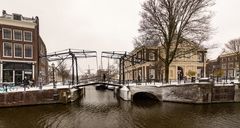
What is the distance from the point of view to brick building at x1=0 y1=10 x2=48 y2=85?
36.6 m

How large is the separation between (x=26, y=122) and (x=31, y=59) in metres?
21.7

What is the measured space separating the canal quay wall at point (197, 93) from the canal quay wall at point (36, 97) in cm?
1014

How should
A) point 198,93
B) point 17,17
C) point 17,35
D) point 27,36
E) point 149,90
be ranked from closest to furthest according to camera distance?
point 198,93
point 149,90
point 17,35
point 17,17
point 27,36

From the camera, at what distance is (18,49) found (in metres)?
38.1

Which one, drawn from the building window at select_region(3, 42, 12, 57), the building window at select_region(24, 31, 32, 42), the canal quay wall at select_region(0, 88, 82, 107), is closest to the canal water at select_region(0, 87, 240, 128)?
the canal quay wall at select_region(0, 88, 82, 107)

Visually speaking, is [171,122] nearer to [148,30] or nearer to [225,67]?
[148,30]

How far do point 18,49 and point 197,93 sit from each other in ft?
84.0

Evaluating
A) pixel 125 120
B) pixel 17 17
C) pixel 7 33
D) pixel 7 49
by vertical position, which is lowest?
pixel 125 120

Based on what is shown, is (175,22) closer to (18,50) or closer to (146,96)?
(146,96)

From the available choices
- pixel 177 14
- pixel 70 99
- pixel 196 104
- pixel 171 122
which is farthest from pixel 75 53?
pixel 171 122

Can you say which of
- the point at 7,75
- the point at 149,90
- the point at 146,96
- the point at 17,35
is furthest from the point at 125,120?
the point at 17,35

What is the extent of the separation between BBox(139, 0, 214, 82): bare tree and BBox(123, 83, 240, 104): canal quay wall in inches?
95.0

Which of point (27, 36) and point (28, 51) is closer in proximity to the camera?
point (28, 51)

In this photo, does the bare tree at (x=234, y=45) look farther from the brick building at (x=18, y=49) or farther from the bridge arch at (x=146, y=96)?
the brick building at (x=18, y=49)
